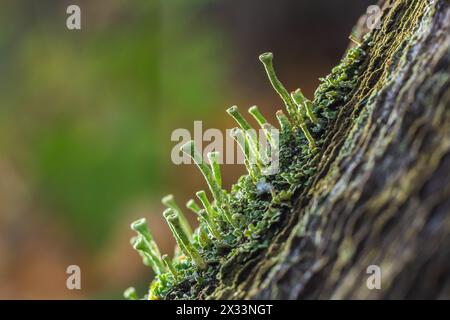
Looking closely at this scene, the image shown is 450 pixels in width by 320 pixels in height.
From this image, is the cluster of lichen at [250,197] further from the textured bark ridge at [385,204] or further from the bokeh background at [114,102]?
the bokeh background at [114,102]

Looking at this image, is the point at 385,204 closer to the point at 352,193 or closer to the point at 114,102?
the point at 352,193

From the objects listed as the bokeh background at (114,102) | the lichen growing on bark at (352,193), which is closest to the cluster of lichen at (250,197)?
the lichen growing on bark at (352,193)

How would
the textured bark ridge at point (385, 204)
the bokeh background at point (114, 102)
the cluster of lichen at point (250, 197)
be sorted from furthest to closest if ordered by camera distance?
1. the bokeh background at point (114, 102)
2. the cluster of lichen at point (250, 197)
3. the textured bark ridge at point (385, 204)

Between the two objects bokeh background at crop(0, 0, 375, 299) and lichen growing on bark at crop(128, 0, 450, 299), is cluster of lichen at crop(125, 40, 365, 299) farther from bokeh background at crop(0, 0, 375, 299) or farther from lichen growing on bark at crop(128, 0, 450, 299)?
bokeh background at crop(0, 0, 375, 299)

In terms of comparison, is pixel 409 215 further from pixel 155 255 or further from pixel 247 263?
pixel 155 255

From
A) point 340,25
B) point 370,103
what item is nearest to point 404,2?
point 370,103

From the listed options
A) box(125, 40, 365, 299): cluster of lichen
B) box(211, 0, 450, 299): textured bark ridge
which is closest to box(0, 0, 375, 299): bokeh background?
box(125, 40, 365, 299): cluster of lichen
